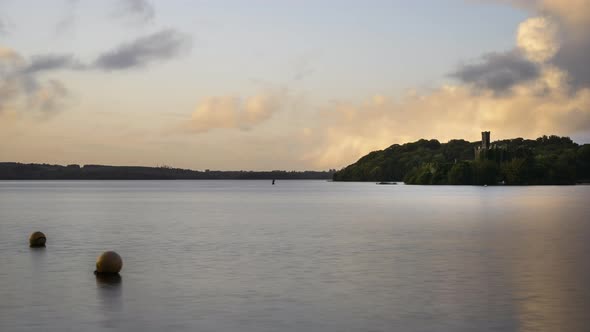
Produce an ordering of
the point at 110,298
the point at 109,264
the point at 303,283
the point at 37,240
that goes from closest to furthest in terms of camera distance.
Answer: the point at 110,298, the point at 303,283, the point at 109,264, the point at 37,240

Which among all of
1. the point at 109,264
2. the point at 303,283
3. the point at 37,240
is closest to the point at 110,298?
the point at 109,264

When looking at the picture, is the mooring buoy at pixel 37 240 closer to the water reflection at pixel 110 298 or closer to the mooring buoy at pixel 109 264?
the mooring buoy at pixel 109 264

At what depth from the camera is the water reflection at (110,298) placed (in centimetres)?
2367

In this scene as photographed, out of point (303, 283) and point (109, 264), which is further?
point (109, 264)

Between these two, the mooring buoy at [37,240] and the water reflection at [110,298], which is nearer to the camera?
the water reflection at [110,298]

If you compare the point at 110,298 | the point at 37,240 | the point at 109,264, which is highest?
the point at 109,264

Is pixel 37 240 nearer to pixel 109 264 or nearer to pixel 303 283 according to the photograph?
pixel 109 264

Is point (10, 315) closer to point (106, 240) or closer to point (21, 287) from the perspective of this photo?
point (21, 287)

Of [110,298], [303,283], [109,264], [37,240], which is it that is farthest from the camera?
[37,240]

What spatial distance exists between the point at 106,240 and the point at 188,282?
1061 inches

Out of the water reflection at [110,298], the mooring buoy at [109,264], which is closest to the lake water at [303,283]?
the water reflection at [110,298]

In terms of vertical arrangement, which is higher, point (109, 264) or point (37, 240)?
point (109, 264)

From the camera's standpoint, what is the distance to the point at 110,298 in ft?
92.0

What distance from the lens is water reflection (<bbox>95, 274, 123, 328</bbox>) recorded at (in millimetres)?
23672
